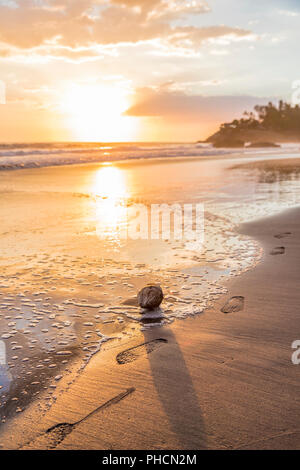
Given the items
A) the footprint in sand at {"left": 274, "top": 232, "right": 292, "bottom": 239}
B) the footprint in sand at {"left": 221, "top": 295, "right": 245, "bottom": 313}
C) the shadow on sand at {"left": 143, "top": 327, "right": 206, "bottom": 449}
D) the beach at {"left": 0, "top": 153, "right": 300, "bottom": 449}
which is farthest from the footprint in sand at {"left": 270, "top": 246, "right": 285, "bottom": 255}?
the shadow on sand at {"left": 143, "top": 327, "right": 206, "bottom": 449}

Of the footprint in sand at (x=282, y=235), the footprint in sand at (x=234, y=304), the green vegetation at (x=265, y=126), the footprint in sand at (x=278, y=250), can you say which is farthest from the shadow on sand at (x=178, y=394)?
the green vegetation at (x=265, y=126)

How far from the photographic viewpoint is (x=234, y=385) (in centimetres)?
234

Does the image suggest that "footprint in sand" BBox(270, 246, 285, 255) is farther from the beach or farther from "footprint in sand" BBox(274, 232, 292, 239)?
"footprint in sand" BBox(274, 232, 292, 239)

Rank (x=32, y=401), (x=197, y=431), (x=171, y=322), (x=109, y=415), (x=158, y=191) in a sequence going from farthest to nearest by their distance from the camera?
1. (x=158, y=191)
2. (x=171, y=322)
3. (x=32, y=401)
4. (x=109, y=415)
5. (x=197, y=431)

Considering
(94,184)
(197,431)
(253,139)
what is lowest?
(197,431)

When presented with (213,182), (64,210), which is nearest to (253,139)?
(213,182)

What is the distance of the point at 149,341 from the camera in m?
2.94

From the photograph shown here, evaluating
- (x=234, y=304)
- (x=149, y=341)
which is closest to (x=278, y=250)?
(x=234, y=304)

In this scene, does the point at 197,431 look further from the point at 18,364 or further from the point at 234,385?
the point at 18,364

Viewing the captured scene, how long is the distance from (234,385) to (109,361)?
0.87 m

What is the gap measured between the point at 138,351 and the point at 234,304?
1233 mm

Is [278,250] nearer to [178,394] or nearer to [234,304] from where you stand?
[234,304]

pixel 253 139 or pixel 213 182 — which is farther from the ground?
pixel 253 139

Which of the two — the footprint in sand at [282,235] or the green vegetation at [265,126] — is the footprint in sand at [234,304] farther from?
the green vegetation at [265,126]
